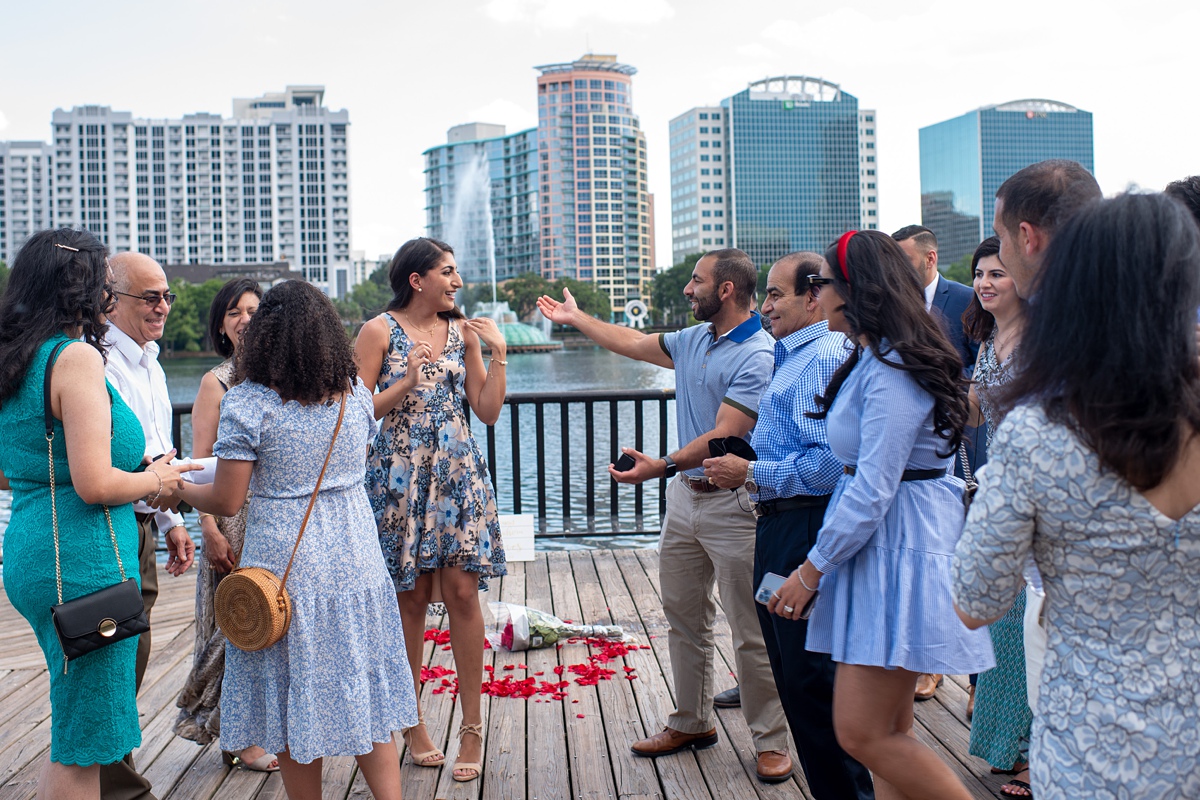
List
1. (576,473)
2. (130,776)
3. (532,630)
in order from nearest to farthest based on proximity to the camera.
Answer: (130,776) → (532,630) → (576,473)

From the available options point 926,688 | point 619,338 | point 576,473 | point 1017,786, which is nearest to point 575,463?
point 576,473

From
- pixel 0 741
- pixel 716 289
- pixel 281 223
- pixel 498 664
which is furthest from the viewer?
pixel 281 223

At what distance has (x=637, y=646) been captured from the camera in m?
4.31

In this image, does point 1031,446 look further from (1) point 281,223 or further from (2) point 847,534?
(1) point 281,223

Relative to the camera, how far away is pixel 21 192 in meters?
132

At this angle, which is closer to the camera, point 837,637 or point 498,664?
point 837,637

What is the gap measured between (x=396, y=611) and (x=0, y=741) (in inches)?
72.7

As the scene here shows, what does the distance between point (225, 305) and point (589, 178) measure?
126020 mm

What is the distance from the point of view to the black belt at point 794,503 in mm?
2545

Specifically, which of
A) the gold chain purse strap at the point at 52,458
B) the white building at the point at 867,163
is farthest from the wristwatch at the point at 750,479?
the white building at the point at 867,163

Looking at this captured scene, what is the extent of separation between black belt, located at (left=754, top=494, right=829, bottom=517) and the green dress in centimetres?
161

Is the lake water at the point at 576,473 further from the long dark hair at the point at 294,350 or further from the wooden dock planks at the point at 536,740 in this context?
the long dark hair at the point at 294,350

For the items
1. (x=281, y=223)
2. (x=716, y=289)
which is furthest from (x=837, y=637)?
(x=281, y=223)

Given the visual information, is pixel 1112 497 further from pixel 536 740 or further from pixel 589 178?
pixel 589 178
